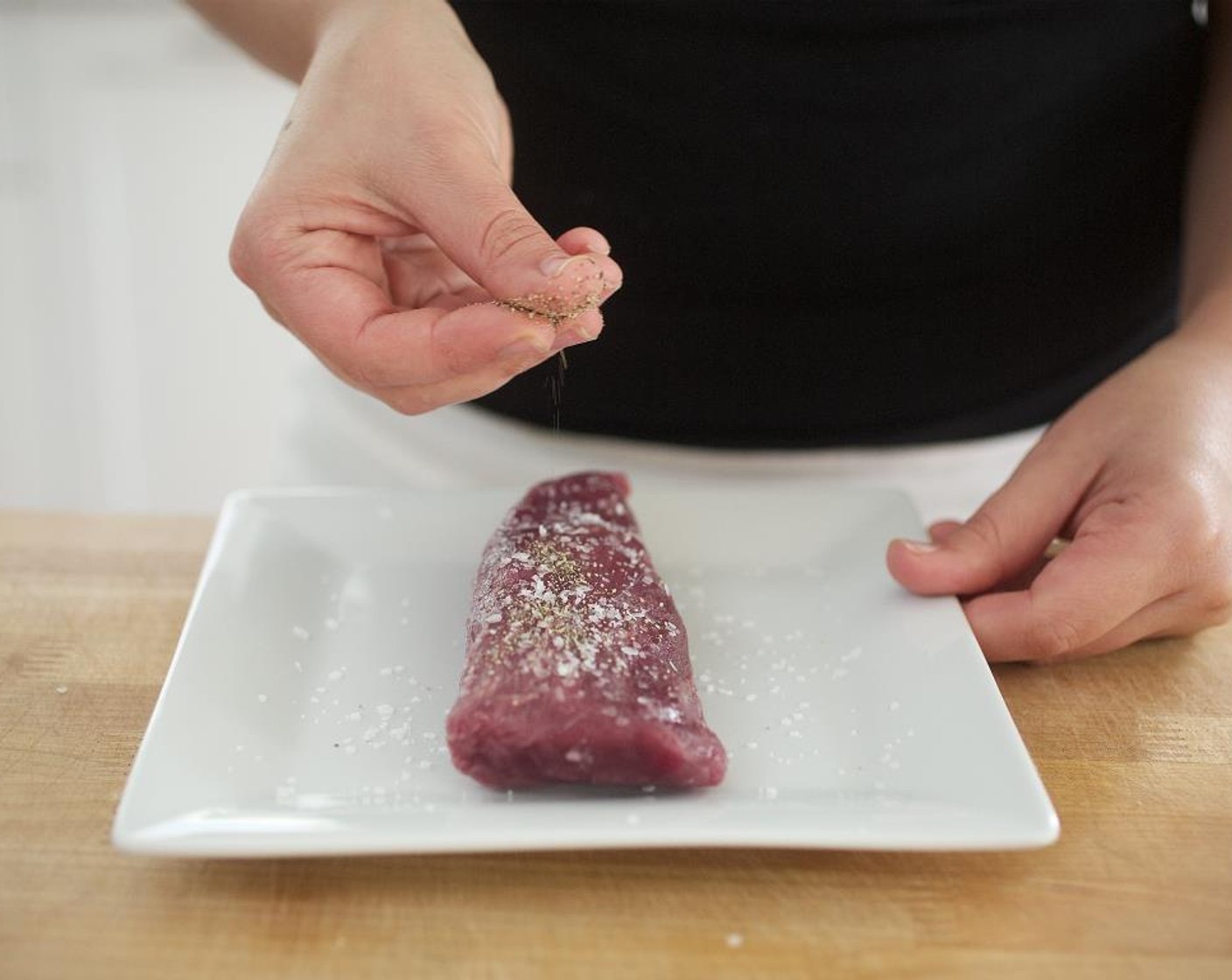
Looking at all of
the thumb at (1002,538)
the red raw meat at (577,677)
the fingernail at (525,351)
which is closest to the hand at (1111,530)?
the thumb at (1002,538)

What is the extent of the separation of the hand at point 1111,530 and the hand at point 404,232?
0.49 metres

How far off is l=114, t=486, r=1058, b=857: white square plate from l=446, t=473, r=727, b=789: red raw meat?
0.03 m

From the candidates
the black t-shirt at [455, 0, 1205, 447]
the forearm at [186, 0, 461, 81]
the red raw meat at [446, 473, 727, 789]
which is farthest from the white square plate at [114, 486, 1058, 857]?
the forearm at [186, 0, 461, 81]

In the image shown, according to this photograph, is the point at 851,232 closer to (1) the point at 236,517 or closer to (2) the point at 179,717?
(1) the point at 236,517

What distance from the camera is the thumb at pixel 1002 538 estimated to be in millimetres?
1387

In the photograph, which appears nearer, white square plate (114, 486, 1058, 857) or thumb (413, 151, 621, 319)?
white square plate (114, 486, 1058, 857)

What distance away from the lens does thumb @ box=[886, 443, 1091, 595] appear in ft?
4.55

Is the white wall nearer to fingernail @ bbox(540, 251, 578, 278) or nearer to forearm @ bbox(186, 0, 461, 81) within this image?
forearm @ bbox(186, 0, 461, 81)

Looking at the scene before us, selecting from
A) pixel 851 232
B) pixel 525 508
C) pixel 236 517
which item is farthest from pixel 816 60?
pixel 236 517

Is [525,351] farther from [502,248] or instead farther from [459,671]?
[459,671]

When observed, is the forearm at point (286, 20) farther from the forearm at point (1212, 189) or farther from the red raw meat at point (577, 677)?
the forearm at point (1212, 189)

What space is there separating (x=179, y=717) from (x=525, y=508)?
47 cm

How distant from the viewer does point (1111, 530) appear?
1.33 metres

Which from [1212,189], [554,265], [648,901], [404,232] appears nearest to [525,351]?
[554,265]
